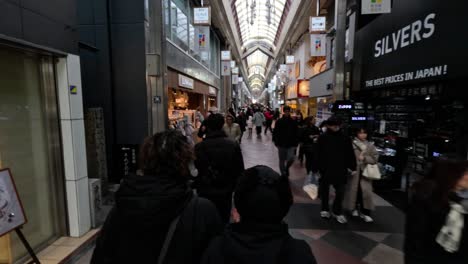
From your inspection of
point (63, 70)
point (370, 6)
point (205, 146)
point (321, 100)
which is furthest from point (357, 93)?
point (63, 70)

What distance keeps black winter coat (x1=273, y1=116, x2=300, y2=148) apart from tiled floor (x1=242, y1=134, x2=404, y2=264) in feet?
4.13

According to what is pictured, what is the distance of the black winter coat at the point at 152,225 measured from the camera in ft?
3.71

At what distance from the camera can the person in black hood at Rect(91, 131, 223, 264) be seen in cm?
114

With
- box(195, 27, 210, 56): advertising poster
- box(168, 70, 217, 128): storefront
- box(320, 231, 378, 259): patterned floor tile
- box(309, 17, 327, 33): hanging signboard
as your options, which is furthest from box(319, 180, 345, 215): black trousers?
box(309, 17, 327, 33): hanging signboard

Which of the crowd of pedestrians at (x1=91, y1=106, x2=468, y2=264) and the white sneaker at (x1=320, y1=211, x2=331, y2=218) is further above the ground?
the crowd of pedestrians at (x1=91, y1=106, x2=468, y2=264)

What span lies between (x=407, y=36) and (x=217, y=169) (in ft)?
16.2

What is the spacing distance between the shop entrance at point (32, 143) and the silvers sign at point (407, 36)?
5891 millimetres

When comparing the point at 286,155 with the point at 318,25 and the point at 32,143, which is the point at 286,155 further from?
the point at 318,25

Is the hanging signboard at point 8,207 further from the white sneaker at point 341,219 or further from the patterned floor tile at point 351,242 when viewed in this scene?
the white sneaker at point 341,219

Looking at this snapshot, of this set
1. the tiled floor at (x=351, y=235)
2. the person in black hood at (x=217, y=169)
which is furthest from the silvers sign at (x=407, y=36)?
the person in black hood at (x=217, y=169)

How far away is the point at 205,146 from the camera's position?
2637mm

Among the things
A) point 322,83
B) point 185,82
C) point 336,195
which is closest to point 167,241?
point 336,195

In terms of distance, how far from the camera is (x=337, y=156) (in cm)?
373

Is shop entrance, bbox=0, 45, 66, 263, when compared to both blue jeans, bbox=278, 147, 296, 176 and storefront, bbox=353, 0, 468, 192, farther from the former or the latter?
storefront, bbox=353, 0, 468, 192
